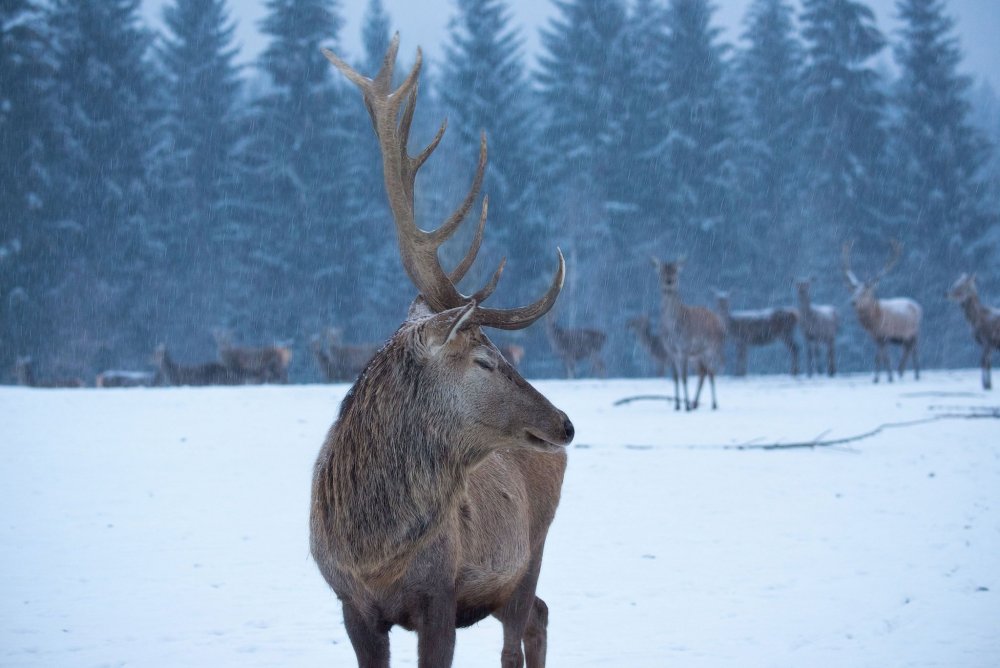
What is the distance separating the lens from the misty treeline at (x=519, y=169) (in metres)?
31.9

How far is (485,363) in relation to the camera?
3480mm

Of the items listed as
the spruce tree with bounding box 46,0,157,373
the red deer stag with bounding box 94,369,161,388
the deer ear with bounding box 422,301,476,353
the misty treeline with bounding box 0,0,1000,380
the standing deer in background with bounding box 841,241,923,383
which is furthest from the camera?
the misty treeline with bounding box 0,0,1000,380

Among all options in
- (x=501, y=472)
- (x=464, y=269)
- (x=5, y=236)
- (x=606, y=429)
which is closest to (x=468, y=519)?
(x=501, y=472)

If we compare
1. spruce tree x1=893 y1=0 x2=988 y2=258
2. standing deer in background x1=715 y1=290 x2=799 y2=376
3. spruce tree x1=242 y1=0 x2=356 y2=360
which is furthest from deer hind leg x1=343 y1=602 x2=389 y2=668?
spruce tree x1=893 y1=0 x2=988 y2=258

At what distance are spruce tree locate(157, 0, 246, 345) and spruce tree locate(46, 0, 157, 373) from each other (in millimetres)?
1092

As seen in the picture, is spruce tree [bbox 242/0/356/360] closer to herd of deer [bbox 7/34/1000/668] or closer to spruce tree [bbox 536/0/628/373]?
spruce tree [bbox 536/0/628/373]

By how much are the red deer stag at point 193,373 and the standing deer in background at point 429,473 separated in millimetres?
21544

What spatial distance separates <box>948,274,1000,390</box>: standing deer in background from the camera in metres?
17.5

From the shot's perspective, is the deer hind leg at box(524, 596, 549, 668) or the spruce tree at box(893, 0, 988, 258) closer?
the deer hind leg at box(524, 596, 549, 668)

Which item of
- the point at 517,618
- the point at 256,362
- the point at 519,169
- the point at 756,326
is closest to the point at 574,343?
the point at 756,326

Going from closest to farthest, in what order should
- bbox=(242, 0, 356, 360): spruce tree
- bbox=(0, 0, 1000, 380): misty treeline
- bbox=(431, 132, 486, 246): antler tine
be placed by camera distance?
bbox=(431, 132, 486, 246): antler tine → bbox=(0, 0, 1000, 380): misty treeline → bbox=(242, 0, 356, 360): spruce tree

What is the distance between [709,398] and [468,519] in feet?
44.5

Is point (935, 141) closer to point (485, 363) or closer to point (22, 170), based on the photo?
point (22, 170)

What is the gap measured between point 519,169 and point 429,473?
106ft
